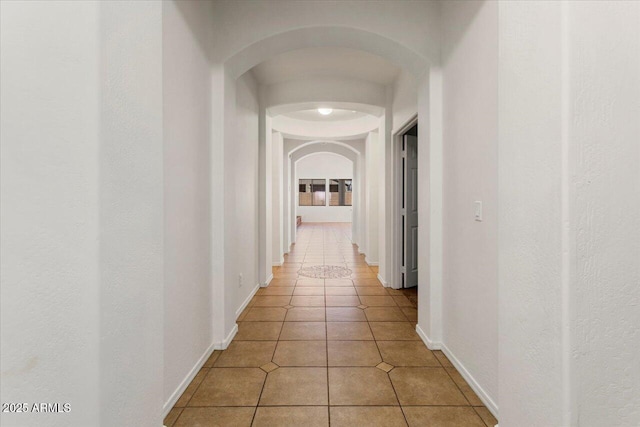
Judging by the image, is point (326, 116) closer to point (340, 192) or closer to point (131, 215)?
point (131, 215)

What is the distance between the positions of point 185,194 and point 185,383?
120cm

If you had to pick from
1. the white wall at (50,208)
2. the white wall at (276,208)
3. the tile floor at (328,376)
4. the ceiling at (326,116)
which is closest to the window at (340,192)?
the ceiling at (326,116)

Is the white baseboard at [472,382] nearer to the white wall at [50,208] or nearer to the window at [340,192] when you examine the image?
the white wall at [50,208]

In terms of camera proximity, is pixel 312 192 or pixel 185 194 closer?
pixel 185 194

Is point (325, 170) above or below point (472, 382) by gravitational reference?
above

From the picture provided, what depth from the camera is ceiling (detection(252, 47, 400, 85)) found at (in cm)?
374

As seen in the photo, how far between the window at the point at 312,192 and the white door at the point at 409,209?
12.2 m

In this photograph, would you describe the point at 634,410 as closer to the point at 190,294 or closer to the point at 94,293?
the point at 94,293

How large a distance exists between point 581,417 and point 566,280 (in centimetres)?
50

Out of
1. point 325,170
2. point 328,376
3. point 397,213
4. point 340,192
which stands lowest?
point 328,376

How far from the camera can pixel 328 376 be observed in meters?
2.22

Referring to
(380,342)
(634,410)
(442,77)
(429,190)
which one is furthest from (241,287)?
(634,410)

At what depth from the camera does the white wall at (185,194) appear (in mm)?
1850

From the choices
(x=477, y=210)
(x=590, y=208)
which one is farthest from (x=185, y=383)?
(x=590, y=208)
